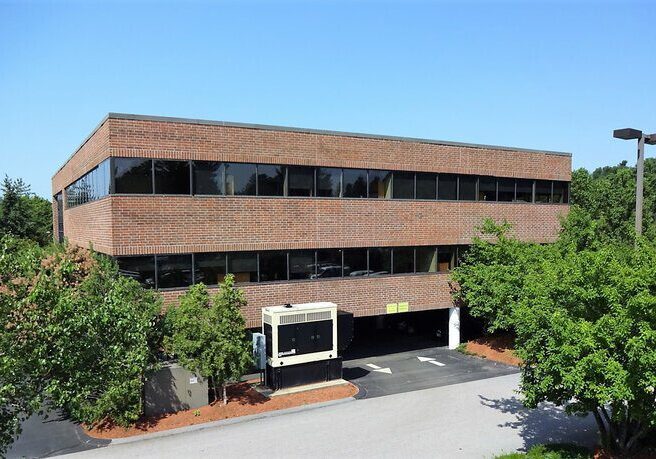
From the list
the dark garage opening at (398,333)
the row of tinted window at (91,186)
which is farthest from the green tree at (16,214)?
the dark garage opening at (398,333)

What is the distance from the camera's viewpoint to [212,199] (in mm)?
17078

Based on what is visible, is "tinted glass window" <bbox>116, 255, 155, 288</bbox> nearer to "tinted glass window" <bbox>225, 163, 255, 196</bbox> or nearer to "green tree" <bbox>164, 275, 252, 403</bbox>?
"green tree" <bbox>164, 275, 252, 403</bbox>

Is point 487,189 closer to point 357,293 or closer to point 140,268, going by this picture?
point 357,293

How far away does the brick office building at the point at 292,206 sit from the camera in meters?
16.1

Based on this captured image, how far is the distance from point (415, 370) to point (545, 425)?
6.36m

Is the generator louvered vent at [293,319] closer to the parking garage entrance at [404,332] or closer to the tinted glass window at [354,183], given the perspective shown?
the tinted glass window at [354,183]

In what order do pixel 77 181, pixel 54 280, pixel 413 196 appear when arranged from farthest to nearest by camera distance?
pixel 77 181 < pixel 413 196 < pixel 54 280

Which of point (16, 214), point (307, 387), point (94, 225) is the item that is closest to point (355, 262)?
point (307, 387)

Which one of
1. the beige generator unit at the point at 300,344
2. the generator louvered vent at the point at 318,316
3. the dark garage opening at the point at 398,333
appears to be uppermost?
the generator louvered vent at the point at 318,316

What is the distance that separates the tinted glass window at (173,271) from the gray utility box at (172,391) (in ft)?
Answer: 9.40

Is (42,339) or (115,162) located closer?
(42,339)

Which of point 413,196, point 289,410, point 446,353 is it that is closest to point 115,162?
point 289,410

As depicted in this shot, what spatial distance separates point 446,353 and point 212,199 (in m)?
12.7

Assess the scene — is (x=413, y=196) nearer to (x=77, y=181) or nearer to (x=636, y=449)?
(x=636, y=449)
